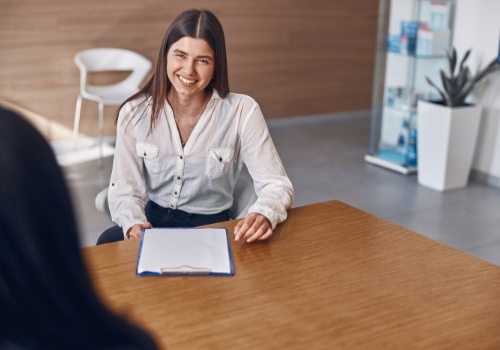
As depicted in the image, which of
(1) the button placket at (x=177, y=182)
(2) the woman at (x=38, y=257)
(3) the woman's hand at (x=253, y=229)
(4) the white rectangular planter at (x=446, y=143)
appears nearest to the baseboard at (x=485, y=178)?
(4) the white rectangular planter at (x=446, y=143)

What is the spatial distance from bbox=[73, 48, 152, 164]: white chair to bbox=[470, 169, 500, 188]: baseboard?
278cm

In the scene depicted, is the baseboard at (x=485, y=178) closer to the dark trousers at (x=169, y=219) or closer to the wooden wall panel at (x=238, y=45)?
the wooden wall panel at (x=238, y=45)

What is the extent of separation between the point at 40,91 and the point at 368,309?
482 cm

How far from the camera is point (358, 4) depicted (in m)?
7.34

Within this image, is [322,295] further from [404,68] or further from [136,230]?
[404,68]

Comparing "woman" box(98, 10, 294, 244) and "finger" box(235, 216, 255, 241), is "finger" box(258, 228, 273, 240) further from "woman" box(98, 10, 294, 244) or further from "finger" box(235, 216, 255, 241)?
"woman" box(98, 10, 294, 244)

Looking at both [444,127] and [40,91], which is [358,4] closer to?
[444,127]

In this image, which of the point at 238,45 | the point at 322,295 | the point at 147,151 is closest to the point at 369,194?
the point at 238,45

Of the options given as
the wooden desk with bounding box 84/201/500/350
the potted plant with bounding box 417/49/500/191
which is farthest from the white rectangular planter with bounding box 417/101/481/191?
the wooden desk with bounding box 84/201/500/350

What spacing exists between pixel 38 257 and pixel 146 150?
1.78m

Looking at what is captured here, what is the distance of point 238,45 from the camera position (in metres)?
6.77

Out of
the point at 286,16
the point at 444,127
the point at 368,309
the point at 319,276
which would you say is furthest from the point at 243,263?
the point at 286,16

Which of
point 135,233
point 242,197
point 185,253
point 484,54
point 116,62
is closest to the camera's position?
point 185,253

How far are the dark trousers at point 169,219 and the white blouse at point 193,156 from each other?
19mm
